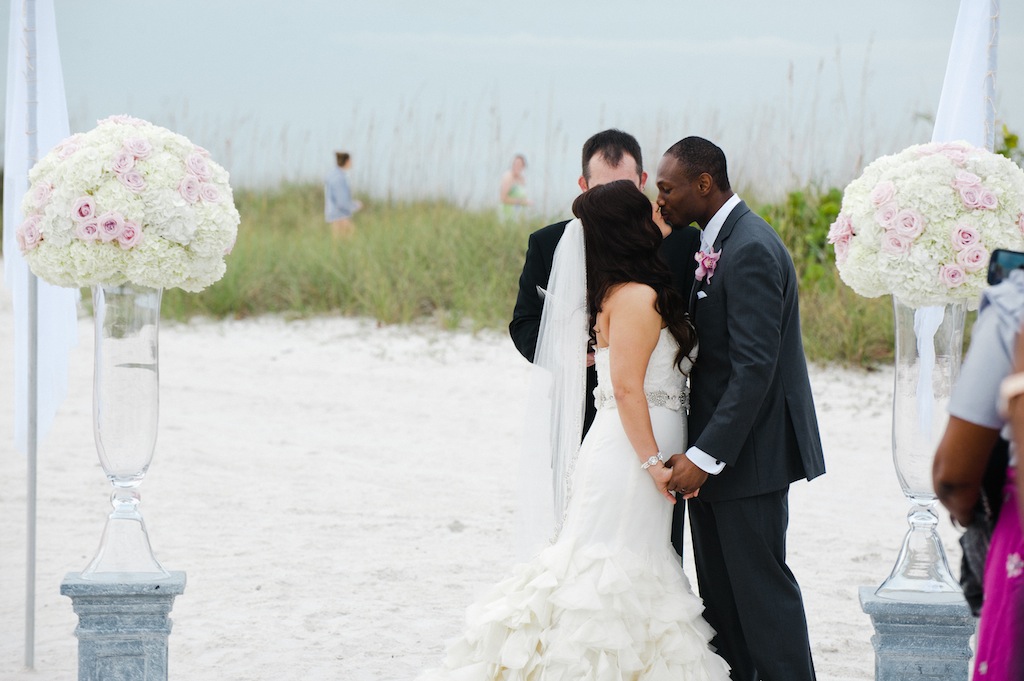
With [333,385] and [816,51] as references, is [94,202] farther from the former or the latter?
[816,51]

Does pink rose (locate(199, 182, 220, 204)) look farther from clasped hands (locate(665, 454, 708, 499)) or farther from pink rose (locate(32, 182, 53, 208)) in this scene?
clasped hands (locate(665, 454, 708, 499))

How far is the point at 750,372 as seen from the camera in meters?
3.28

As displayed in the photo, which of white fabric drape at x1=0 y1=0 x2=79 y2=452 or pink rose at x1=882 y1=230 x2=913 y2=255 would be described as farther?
white fabric drape at x1=0 y1=0 x2=79 y2=452

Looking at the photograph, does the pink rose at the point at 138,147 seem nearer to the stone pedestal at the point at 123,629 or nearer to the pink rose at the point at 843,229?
the stone pedestal at the point at 123,629

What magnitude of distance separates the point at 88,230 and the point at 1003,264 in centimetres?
268

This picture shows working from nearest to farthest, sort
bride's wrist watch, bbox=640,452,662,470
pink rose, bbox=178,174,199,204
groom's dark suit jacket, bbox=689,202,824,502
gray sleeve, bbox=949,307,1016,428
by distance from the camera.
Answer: gray sleeve, bbox=949,307,1016,428 < groom's dark suit jacket, bbox=689,202,824,502 < bride's wrist watch, bbox=640,452,662,470 < pink rose, bbox=178,174,199,204

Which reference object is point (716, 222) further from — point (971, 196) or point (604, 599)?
point (604, 599)

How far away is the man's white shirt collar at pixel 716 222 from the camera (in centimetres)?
350

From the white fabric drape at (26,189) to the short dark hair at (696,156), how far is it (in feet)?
8.06

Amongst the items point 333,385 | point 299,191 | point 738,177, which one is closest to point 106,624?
point 333,385

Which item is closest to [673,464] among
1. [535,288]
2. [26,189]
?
[535,288]

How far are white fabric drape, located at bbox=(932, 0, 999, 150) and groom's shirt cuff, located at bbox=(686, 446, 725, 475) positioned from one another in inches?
60.4

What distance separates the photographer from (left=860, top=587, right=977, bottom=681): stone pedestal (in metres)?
3.44

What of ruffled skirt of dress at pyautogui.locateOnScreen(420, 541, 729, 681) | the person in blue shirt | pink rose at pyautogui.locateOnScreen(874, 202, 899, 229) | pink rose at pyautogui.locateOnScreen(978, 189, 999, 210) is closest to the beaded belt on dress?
ruffled skirt of dress at pyautogui.locateOnScreen(420, 541, 729, 681)
